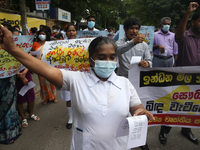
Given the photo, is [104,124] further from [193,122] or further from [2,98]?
[2,98]

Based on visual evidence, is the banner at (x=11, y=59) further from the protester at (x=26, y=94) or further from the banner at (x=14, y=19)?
the banner at (x=14, y=19)

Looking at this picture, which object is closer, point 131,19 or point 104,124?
point 104,124

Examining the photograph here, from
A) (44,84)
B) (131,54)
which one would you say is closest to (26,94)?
(44,84)

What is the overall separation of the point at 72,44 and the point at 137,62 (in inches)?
50.6

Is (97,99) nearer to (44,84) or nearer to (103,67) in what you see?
(103,67)

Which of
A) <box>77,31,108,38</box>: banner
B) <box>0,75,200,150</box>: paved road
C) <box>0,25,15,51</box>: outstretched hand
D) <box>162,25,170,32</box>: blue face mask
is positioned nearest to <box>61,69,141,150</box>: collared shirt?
<box>0,25,15,51</box>: outstretched hand

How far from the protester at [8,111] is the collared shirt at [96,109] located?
170 centimetres

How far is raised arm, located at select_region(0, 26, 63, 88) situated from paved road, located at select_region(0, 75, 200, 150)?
1772mm

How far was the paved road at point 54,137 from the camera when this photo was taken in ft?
8.09

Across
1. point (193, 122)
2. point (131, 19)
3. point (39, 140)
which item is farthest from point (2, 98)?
point (193, 122)

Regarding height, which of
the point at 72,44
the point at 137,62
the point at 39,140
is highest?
the point at 72,44

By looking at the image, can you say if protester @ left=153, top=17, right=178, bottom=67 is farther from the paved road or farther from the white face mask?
the white face mask

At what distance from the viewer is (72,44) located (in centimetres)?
274

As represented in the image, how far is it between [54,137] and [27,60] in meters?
2.10
